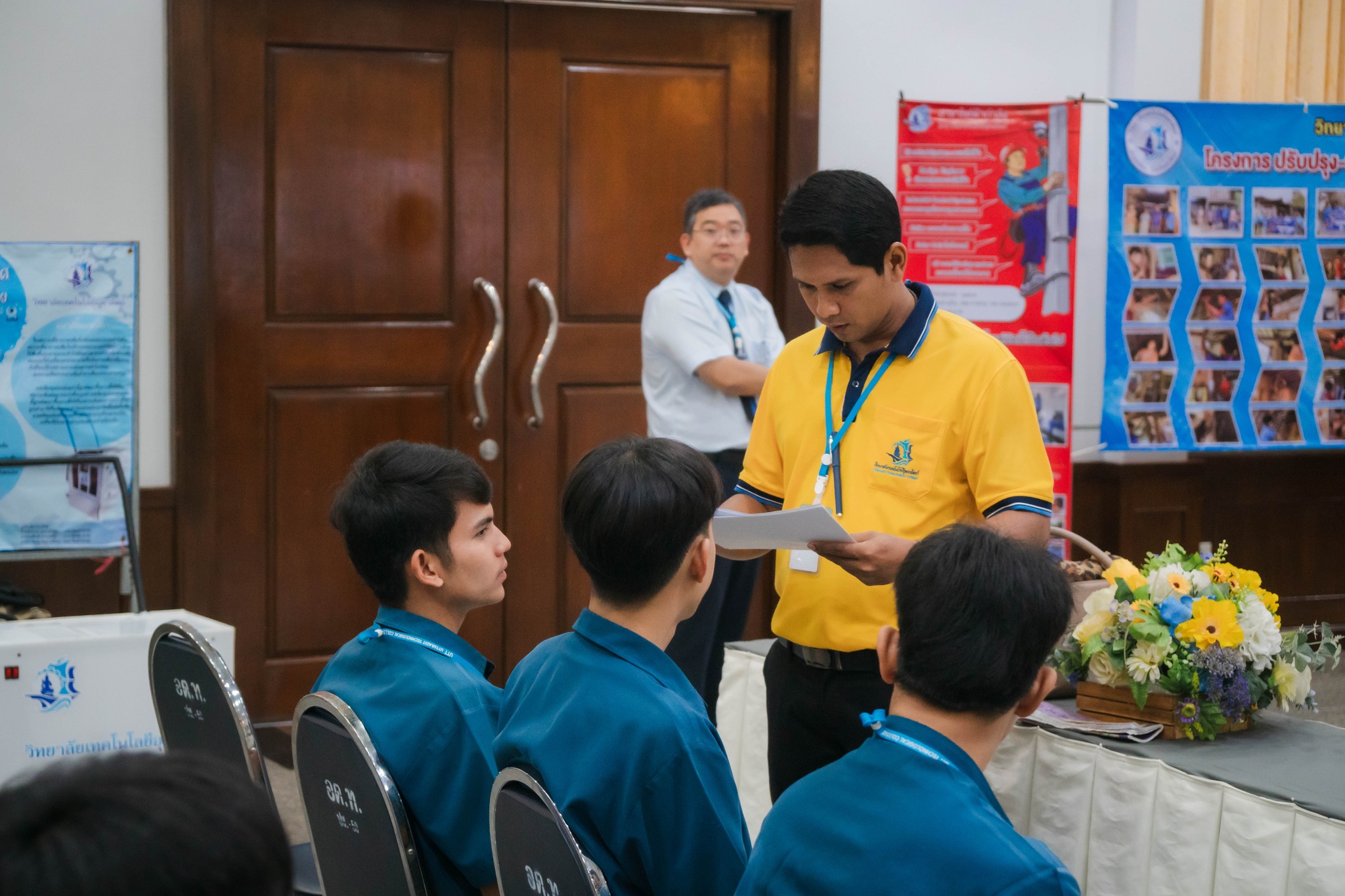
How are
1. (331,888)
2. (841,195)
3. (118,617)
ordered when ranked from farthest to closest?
(118,617) → (841,195) → (331,888)

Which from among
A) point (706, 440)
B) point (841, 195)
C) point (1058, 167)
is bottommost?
point (706, 440)

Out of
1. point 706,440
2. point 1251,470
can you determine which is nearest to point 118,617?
point 706,440

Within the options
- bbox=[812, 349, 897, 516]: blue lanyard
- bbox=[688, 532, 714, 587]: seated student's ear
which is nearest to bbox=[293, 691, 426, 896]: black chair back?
bbox=[688, 532, 714, 587]: seated student's ear

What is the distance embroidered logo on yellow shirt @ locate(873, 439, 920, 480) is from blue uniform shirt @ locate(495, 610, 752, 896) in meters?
0.63

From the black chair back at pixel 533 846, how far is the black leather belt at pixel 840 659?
0.66m

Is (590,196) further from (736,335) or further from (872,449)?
(872,449)

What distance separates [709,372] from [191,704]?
2011mm

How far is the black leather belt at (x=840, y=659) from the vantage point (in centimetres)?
190

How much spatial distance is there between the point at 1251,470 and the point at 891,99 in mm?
1986

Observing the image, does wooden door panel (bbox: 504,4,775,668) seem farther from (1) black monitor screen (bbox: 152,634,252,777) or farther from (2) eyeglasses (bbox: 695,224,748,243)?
(1) black monitor screen (bbox: 152,634,252,777)

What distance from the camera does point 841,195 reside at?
73.9 inches

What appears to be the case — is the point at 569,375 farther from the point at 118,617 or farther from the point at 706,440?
the point at 118,617

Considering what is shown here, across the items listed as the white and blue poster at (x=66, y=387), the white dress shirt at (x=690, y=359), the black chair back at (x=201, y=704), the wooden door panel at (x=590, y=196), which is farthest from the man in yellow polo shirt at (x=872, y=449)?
the wooden door panel at (x=590, y=196)

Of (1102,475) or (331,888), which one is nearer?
(331,888)
